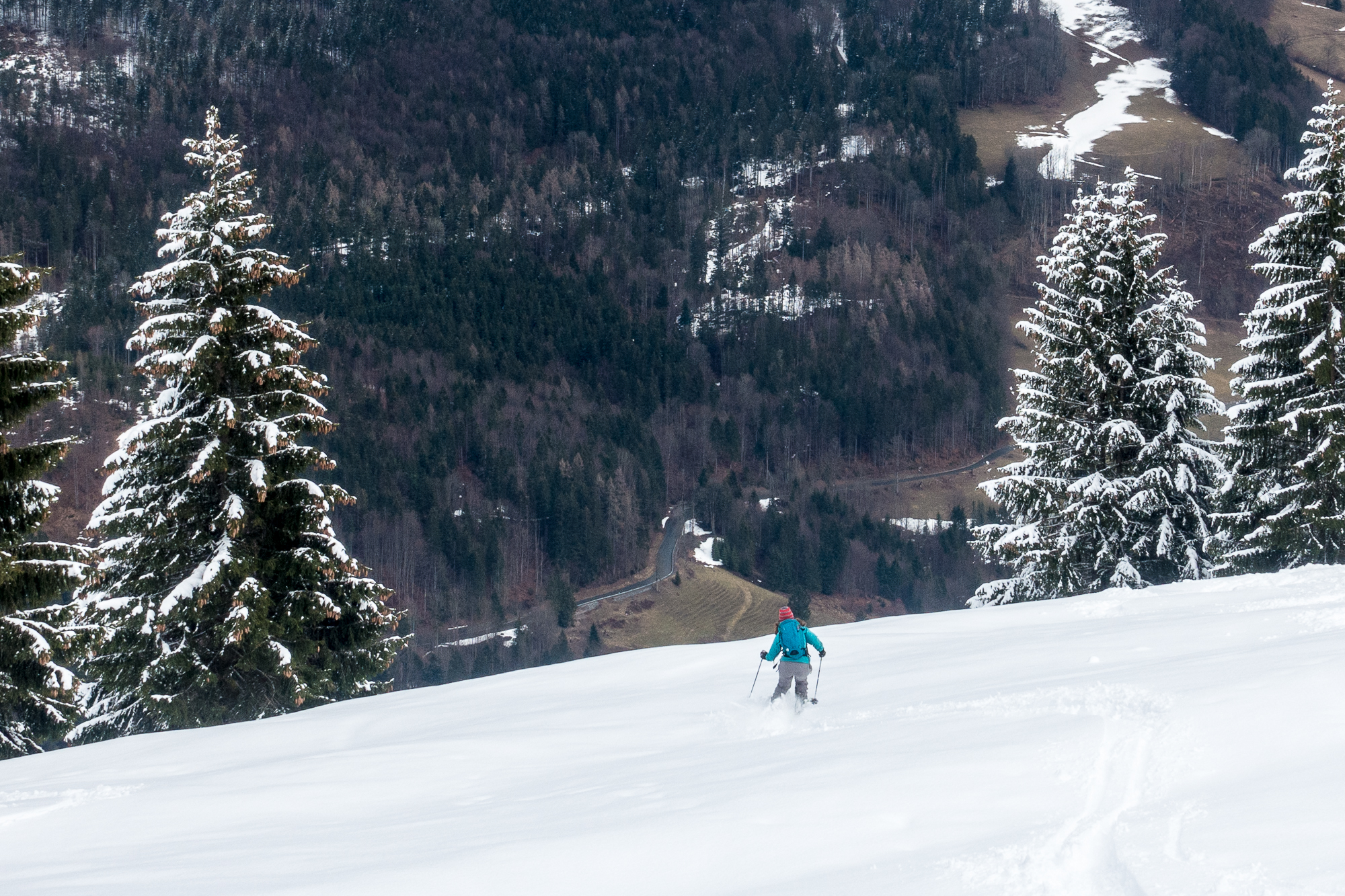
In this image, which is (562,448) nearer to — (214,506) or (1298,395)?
(1298,395)

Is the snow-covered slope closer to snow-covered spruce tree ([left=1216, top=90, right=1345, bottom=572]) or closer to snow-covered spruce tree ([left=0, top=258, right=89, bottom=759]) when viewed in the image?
snow-covered spruce tree ([left=0, top=258, right=89, bottom=759])

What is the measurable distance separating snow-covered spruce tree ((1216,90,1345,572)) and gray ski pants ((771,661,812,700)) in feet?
47.8

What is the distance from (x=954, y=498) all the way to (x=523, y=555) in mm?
56705

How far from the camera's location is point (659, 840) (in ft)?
24.9

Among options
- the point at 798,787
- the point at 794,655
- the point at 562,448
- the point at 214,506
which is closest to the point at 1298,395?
the point at 794,655

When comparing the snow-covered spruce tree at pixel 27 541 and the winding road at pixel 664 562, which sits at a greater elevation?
the snow-covered spruce tree at pixel 27 541

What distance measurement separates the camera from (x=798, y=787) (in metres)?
8.55

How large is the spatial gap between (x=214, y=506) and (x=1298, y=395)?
22842mm

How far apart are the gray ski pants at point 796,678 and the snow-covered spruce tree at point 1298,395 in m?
14.6

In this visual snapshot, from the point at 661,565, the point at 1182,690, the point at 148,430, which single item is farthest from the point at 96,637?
the point at 661,565

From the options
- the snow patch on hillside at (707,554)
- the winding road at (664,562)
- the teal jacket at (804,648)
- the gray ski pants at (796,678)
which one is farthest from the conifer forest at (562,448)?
the gray ski pants at (796,678)

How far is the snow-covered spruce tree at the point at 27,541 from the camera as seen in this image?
1380 centimetres

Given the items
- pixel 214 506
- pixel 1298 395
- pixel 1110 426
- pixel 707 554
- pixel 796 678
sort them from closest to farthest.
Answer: pixel 796 678 < pixel 214 506 < pixel 1298 395 < pixel 1110 426 < pixel 707 554

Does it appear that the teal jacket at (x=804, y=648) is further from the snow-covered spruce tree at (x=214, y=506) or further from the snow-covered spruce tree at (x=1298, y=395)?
the snow-covered spruce tree at (x=1298, y=395)
